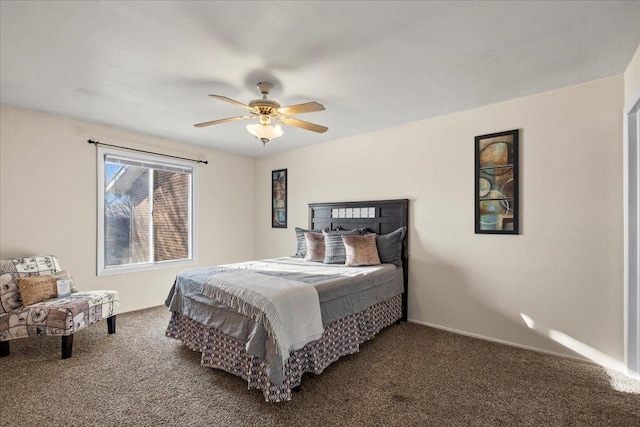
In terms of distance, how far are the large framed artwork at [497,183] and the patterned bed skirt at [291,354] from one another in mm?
1478

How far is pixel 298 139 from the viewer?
14.9 feet

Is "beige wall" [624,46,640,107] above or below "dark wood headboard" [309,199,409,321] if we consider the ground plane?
above

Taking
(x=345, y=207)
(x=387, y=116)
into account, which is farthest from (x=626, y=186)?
(x=345, y=207)

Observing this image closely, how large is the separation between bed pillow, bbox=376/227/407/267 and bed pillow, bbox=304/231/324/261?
2.56 feet

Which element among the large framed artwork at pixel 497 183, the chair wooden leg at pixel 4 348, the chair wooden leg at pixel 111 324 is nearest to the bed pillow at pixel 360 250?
the large framed artwork at pixel 497 183

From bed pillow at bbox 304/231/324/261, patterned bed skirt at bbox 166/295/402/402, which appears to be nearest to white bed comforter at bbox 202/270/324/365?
patterned bed skirt at bbox 166/295/402/402

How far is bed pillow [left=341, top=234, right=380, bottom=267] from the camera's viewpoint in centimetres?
355

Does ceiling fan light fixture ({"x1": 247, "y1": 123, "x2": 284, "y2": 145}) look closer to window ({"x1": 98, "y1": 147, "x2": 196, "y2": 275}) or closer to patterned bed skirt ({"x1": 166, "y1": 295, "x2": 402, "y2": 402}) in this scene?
patterned bed skirt ({"x1": 166, "y1": 295, "x2": 402, "y2": 402})

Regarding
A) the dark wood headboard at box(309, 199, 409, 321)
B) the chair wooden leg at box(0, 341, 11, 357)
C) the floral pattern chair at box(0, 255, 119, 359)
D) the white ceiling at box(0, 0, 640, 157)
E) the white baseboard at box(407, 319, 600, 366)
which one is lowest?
the white baseboard at box(407, 319, 600, 366)

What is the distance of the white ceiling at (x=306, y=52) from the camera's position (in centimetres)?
177

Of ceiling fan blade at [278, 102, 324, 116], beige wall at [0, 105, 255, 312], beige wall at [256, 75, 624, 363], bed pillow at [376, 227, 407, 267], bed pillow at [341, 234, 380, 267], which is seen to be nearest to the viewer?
ceiling fan blade at [278, 102, 324, 116]

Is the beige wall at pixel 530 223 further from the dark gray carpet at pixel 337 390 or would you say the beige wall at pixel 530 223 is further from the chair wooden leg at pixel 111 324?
the chair wooden leg at pixel 111 324

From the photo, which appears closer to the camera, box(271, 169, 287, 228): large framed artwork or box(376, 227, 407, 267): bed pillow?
box(376, 227, 407, 267): bed pillow

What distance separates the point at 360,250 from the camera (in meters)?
3.59
